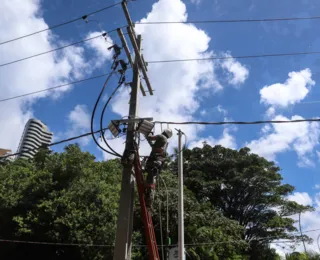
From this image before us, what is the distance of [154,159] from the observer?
20.5 ft

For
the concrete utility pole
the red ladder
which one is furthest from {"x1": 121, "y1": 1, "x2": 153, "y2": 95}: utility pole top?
the red ladder

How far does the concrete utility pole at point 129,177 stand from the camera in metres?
5.31

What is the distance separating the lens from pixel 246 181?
28.5 meters

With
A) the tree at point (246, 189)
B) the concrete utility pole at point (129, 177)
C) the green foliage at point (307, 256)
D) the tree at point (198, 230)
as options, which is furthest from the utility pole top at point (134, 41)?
the tree at point (246, 189)

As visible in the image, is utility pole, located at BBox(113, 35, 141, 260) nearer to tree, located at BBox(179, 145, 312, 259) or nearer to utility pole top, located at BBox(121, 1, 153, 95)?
utility pole top, located at BBox(121, 1, 153, 95)

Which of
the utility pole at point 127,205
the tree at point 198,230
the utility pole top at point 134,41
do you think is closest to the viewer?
the utility pole at point 127,205

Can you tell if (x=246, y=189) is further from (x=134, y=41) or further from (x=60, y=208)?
(x=134, y=41)

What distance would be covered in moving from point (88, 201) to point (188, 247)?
5.92 m

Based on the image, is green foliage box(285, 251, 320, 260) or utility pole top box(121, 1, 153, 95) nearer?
utility pole top box(121, 1, 153, 95)

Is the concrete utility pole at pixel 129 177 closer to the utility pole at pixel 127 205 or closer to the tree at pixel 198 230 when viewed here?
the utility pole at pixel 127 205

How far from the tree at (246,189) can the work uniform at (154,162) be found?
69.6 feet

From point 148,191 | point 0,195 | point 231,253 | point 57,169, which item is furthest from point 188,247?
point 148,191

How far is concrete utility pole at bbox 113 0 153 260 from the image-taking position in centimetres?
531

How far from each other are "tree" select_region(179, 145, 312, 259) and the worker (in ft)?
69.4
